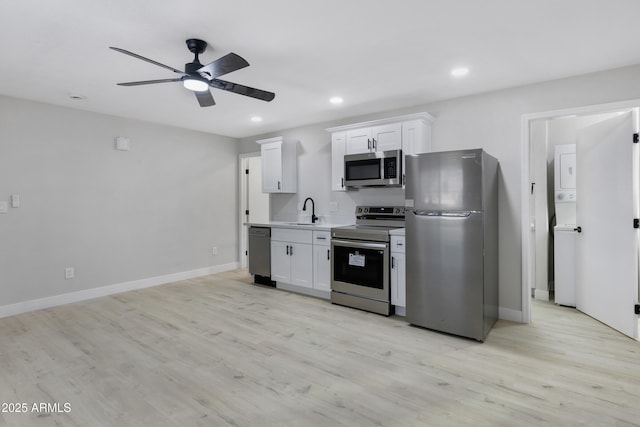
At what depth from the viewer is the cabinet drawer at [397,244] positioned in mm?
3568

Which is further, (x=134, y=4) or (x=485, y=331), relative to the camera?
(x=485, y=331)

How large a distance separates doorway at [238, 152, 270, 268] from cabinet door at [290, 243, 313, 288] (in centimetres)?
182

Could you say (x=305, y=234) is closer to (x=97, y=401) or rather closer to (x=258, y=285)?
(x=258, y=285)

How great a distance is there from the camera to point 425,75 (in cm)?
322

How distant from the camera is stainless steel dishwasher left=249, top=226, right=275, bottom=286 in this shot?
16.2 feet

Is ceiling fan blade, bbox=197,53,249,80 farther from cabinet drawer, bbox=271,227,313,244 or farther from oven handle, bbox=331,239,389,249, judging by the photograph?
cabinet drawer, bbox=271,227,313,244

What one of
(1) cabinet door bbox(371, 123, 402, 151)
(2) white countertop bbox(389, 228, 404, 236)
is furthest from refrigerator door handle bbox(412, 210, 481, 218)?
(1) cabinet door bbox(371, 123, 402, 151)

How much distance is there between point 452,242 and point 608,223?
1629 millimetres

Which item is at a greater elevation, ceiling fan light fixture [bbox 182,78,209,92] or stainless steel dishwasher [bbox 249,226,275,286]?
ceiling fan light fixture [bbox 182,78,209,92]

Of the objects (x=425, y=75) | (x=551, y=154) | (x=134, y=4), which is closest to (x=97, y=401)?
(x=134, y=4)

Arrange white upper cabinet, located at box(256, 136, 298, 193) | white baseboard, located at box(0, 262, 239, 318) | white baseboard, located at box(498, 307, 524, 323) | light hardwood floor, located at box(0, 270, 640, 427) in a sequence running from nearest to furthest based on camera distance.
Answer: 1. light hardwood floor, located at box(0, 270, 640, 427)
2. white baseboard, located at box(498, 307, 524, 323)
3. white baseboard, located at box(0, 262, 239, 318)
4. white upper cabinet, located at box(256, 136, 298, 193)

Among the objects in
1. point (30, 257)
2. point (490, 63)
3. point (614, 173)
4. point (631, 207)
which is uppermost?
point (490, 63)

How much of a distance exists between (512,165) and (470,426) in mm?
2621

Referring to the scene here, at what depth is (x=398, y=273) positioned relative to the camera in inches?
→ 142
